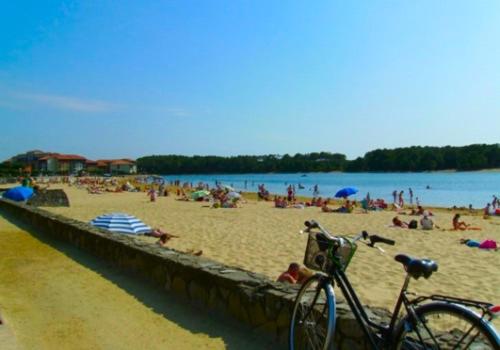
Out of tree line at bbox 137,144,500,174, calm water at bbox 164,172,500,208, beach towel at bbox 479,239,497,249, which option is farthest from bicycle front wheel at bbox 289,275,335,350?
tree line at bbox 137,144,500,174

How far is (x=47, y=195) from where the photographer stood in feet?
66.7

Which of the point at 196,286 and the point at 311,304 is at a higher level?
the point at 311,304

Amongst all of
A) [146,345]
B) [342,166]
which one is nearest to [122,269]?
[146,345]

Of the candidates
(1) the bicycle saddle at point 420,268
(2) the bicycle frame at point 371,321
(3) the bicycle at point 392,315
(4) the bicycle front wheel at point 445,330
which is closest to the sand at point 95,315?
(3) the bicycle at point 392,315

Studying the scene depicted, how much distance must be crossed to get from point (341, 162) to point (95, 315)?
123 metres

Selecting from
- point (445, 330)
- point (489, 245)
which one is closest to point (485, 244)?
point (489, 245)

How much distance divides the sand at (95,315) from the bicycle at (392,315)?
0.75m

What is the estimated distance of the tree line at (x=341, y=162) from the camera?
97.4 meters

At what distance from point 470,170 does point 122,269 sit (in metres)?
107

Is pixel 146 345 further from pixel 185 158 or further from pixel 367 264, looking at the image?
pixel 185 158

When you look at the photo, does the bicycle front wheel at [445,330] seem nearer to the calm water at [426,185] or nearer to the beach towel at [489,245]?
the beach towel at [489,245]

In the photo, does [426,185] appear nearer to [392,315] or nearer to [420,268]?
[392,315]

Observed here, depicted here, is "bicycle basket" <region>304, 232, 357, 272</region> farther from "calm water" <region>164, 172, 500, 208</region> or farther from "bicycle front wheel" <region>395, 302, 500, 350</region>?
"calm water" <region>164, 172, 500, 208</region>

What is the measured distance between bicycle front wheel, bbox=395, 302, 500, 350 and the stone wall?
615 millimetres
